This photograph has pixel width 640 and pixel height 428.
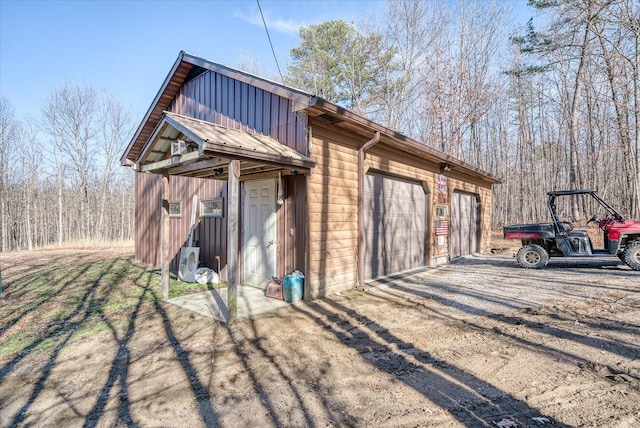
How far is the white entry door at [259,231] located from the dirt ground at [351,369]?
4.24 ft

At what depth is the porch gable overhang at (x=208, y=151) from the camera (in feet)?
13.2

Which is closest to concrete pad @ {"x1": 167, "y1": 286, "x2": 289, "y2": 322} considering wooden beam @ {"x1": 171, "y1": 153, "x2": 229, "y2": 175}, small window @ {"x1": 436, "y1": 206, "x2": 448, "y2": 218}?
wooden beam @ {"x1": 171, "y1": 153, "x2": 229, "y2": 175}

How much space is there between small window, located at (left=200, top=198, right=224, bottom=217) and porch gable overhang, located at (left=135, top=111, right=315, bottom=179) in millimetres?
1245

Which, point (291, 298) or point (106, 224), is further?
point (106, 224)

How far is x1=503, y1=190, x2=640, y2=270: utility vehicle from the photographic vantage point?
707cm

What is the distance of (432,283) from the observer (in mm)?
6656

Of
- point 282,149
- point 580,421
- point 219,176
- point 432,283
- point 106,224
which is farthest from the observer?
point 106,224

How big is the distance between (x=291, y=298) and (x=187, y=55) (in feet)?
19.4

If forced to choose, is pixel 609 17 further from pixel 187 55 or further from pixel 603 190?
pixel 187 55

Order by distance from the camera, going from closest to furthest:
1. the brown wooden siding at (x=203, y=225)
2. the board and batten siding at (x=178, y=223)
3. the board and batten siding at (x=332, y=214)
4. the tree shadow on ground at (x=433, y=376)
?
the tree shadow on ground at (x=433, y=376), the board and batten siding at (x=332, y=214), the brown wooden siding at (x=203, y=225), the board and batten siding at (x=178, y=223)

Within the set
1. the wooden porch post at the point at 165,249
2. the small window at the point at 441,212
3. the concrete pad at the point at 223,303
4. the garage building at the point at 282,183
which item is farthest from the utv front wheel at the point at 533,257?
the wooden porch post at the point at 165,249

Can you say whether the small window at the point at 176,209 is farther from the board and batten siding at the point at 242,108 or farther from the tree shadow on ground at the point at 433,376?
the tree shadow on ground at the point at 433,376

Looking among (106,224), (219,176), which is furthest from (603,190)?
(106,224)

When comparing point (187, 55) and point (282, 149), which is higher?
point (187, 55)
